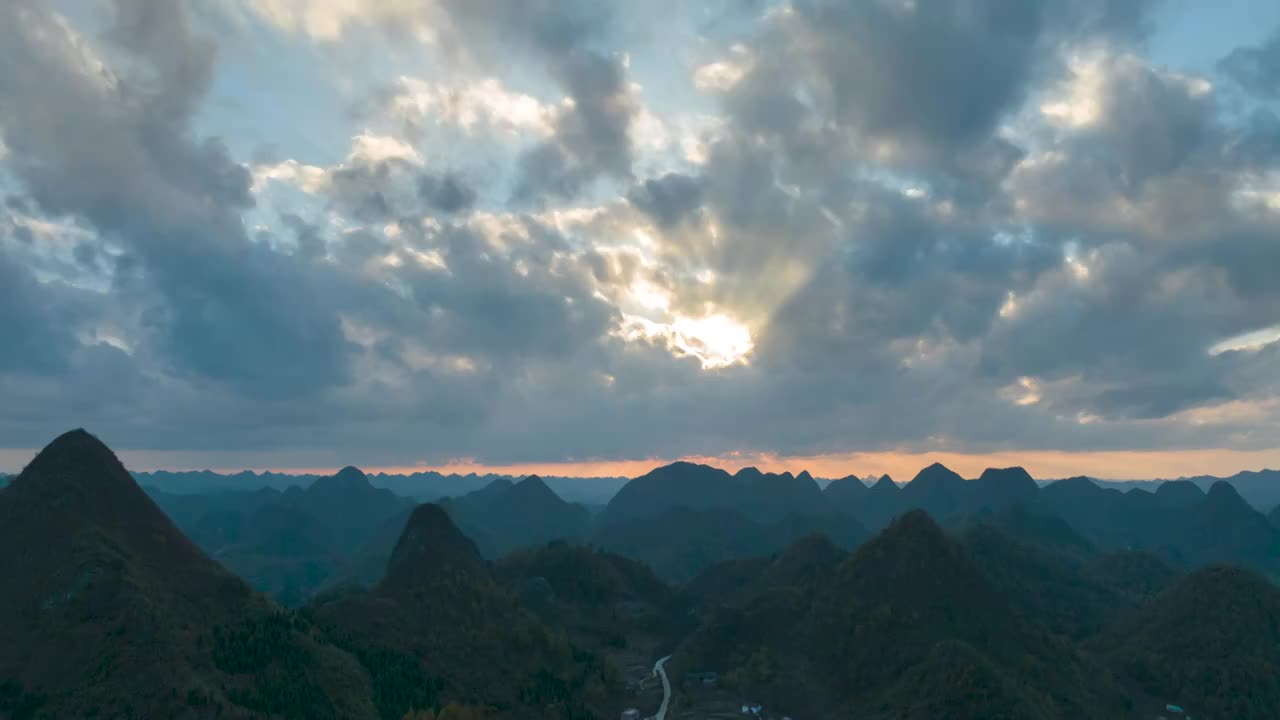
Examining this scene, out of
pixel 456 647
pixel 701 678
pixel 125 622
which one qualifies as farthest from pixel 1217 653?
pixel 125 622

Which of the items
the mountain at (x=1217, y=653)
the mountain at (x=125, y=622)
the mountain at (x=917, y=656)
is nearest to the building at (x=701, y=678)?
the mountain at (x=917, y=656)

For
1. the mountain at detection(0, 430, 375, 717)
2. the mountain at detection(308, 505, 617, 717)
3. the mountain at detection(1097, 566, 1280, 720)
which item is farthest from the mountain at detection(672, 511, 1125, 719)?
the mountain at detection(0, 430, 375, 717)

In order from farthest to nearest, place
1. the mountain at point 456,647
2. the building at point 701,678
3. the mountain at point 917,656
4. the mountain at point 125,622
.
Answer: the building at point 701,678 < the mountain at point 456,647 < the mountain at point 917,656 < the mountain at point 125,622

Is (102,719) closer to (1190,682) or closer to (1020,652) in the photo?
(1020,652)

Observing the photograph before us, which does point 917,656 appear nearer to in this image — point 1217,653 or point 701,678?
point 701,678

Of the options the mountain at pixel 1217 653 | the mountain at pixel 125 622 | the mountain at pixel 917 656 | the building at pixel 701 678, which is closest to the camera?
the mountain at pixel 125 622

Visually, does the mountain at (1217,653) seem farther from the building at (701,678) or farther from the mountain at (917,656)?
the building at (701,678)

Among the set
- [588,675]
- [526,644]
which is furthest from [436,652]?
[588,675]

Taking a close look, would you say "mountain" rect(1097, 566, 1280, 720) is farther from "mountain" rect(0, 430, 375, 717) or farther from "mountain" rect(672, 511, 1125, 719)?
"mountain" rect(0, 430, 375, 717)
